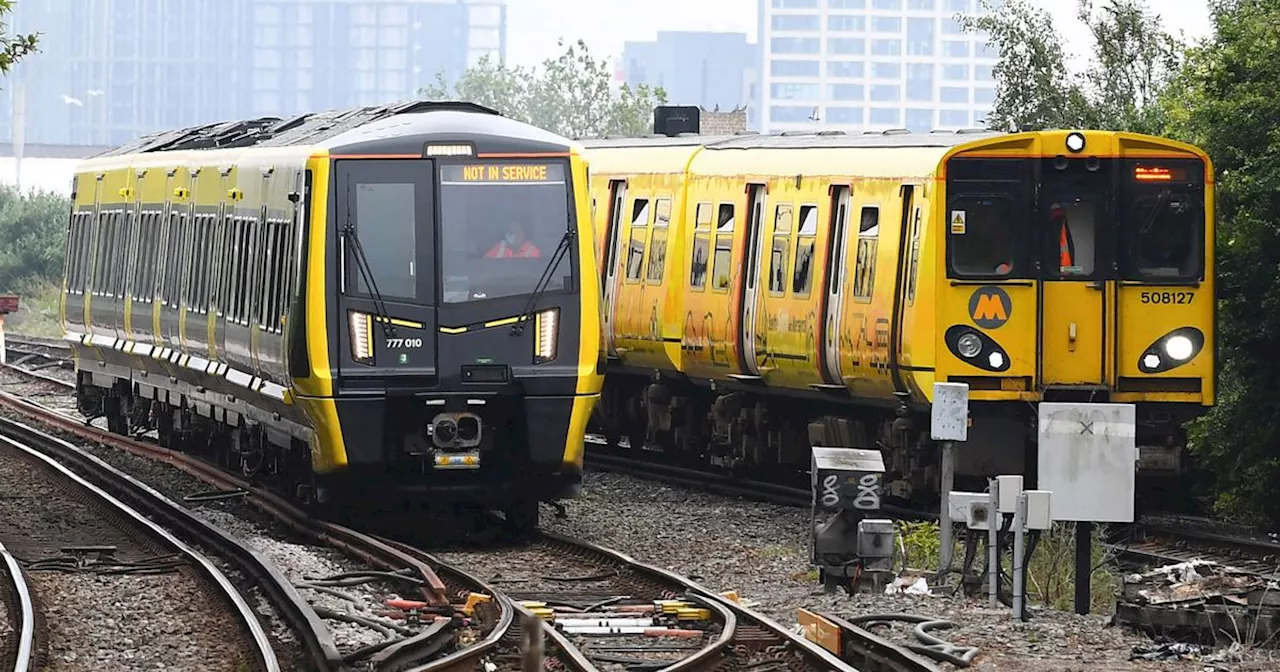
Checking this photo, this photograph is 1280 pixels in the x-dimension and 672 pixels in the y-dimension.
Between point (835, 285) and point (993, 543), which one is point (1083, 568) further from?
point (835, 285)

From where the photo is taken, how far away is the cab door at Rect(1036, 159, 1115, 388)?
17703 mm

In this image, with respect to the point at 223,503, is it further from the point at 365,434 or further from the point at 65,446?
the point at 65,446

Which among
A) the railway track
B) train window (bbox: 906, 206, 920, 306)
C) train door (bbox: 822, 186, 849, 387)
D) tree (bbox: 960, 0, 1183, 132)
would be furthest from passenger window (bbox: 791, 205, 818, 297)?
tree (bbox: 960, 0, 1183, 132)

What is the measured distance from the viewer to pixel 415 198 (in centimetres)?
1673

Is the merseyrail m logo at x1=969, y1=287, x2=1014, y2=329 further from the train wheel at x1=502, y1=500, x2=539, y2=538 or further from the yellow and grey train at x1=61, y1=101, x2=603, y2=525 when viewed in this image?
the train wheel at x1=502, y1=500, x2=539, y2=538

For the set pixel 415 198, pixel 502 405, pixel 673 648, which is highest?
pixel 415 198

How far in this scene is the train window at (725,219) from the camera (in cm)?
2150

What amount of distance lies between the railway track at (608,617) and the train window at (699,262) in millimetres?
5450

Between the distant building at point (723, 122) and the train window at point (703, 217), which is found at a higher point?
the distant building at point (723, 122)

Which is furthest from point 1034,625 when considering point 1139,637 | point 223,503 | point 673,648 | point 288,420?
point 223,503

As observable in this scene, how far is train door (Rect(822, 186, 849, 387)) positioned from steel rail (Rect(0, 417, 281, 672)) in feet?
17.1

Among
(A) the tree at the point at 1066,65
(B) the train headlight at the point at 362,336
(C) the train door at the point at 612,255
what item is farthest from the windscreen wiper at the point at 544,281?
(A) the tree at the point at 1066,65

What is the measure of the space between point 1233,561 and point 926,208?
3519 mm

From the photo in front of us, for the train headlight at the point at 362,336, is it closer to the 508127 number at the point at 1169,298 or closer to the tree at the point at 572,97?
the 508127 number at the point at 1169,298
